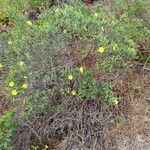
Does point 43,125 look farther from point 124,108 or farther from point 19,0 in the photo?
point 19,0

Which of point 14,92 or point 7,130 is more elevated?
point 14,92

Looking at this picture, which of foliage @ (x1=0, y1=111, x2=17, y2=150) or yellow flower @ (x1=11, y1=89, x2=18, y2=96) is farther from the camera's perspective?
yellow flower @ (x1=11, y1=89, x2=18, y2=96)

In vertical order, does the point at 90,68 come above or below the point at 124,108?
Answer: above

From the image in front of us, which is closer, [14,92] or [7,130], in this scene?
[7,130]

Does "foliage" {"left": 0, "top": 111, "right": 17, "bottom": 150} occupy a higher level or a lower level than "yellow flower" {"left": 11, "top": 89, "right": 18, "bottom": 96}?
lower

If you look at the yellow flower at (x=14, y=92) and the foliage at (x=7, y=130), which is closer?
the foliage at (x=7, y=130)

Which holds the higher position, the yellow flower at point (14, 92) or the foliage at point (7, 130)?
the yellow flower at point (14, 92)

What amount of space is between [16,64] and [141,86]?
1.21 metres

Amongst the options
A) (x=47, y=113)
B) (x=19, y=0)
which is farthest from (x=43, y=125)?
(x=19, y=0)

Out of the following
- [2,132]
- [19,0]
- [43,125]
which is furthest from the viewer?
[19,0]

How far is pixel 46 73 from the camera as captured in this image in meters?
3.81

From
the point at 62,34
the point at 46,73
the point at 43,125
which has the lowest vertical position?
the point at 43,125

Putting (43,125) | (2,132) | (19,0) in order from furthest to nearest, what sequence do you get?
(19,0), (43,125), (2,132)

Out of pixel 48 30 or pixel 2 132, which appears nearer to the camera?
pixel 2 132
